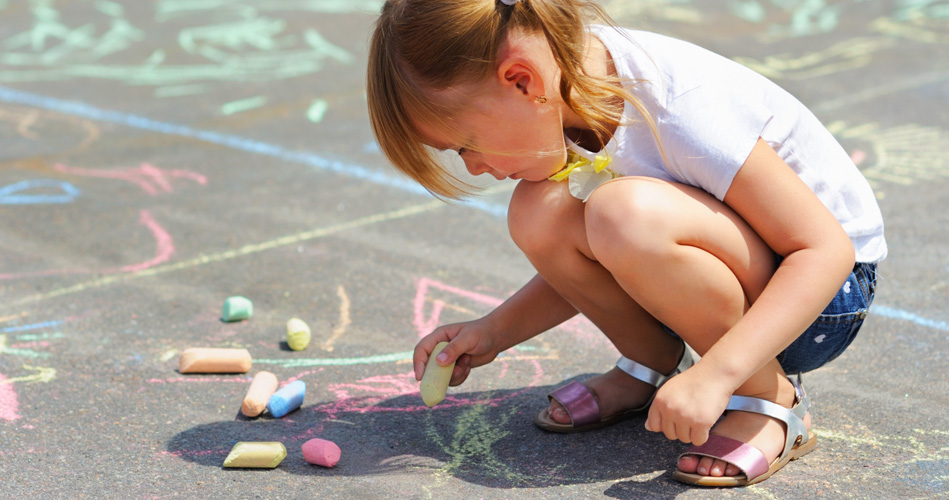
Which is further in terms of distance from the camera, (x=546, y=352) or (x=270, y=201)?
(x=270, y=201)

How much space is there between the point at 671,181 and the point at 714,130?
150 millimetres

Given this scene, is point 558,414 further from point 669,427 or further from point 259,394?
point 259,394

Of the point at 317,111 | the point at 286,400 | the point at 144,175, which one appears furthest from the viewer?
the point at 317,111

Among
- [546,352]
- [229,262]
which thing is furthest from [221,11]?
[546,352]

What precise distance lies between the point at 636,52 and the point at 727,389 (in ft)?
2.11

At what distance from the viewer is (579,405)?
6.60ft

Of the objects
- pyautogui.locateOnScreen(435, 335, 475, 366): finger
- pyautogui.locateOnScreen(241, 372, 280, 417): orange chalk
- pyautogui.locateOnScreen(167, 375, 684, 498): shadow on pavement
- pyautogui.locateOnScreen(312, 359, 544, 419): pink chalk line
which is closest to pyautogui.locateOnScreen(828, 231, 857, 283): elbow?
pyautogui.locateOnScreen(167, 375, 684, 498): shadow on pavement

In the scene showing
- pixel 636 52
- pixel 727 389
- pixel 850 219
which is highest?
pixel 636 52

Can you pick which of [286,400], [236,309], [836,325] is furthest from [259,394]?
[836,325]

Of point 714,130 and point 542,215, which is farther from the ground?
point 714,130

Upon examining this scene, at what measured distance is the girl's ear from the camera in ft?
5.51

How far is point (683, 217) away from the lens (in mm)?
1696

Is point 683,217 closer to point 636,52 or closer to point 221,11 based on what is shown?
point 636,52

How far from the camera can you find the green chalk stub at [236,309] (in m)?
2.62
